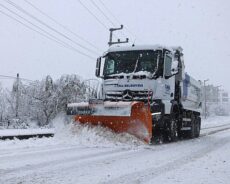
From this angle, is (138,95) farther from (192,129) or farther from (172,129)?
(192,129)

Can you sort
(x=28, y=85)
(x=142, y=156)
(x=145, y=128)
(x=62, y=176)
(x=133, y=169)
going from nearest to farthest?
(x=62, y=176)
(x=133, y=169)
(x=142, y=156)
(x=145, y=128)
(x=28, y=85)

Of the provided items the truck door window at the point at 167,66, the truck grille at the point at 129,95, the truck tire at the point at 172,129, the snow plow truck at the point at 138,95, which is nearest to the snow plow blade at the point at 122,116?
the snow plow truck at the point at 138,95

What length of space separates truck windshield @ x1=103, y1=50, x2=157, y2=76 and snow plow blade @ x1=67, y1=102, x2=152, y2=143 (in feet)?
5.77

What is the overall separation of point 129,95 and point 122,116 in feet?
4.05

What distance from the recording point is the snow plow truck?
11.2 m

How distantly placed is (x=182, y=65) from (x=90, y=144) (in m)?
5.54

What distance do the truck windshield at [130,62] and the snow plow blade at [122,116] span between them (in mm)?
1759

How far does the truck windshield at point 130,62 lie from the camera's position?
12586 mm

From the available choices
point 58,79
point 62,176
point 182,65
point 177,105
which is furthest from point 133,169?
point 58,79

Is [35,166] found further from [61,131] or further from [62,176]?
[61,131]

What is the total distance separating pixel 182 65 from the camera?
49.4 ft

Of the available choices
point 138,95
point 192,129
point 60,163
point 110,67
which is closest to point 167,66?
point 138,95

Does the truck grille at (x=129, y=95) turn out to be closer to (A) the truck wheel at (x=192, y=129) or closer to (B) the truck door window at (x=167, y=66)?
(B) the truck door window at (x=167, y=66)

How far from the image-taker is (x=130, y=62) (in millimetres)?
12844
